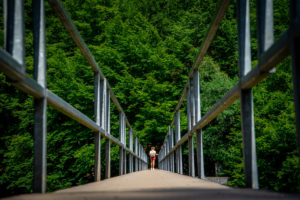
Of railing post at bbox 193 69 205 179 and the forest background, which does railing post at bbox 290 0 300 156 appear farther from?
the forest background

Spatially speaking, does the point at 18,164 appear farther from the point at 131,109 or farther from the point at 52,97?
the point at 52,97

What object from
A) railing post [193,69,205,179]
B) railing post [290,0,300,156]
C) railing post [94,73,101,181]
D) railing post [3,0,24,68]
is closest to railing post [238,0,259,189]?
railing post [290,0,300,156]

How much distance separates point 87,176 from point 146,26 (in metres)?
10.4

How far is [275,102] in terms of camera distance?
466cm

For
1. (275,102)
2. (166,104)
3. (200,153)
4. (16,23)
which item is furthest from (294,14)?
(166,104)

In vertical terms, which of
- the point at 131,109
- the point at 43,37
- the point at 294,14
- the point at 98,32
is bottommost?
the point at 294,14

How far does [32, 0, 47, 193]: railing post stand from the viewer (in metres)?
1.33

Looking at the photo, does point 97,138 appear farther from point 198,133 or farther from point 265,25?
point 265,25

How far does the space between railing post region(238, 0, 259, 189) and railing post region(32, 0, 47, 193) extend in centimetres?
97

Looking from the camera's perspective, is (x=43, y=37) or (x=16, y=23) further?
(x=43, y=37)

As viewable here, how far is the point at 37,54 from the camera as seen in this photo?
1.68m

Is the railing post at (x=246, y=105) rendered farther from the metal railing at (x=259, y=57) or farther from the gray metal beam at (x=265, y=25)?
the gray metal beam at (x=265, y=25)

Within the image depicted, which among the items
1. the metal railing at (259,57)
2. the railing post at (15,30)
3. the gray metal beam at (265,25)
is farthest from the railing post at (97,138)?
the gray metal beam at (265,25)

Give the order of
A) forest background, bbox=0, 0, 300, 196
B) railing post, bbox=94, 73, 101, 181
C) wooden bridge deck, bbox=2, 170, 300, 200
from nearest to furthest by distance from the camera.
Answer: wooden bridge deck, bbox=2, 170, 300, 200
railing post, bbox=94, 73, 101, 181
forest background, bbox=0, 0, 300, 196
